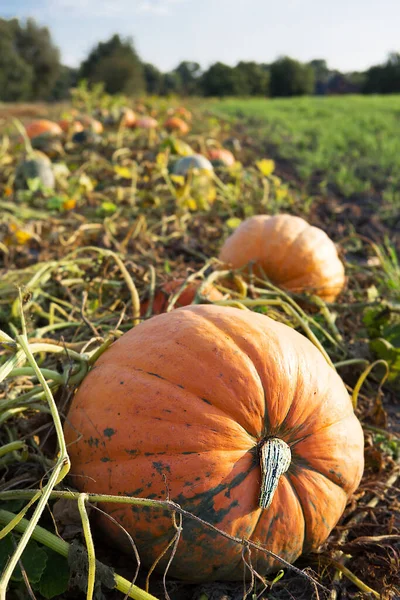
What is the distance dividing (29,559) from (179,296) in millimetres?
1205

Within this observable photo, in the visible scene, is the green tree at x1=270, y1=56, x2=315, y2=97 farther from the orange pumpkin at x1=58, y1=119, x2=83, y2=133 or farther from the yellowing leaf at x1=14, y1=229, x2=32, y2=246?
the yellowing leaf at x1=14, y1=229, x2=32, y2=246

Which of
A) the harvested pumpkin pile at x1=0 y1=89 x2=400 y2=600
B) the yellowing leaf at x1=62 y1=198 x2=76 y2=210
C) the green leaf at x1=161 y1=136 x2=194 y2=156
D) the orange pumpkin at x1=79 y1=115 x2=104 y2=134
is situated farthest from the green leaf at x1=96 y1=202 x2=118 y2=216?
the orange pumpkin at x1=79 y1=115 x2=104 y2=134

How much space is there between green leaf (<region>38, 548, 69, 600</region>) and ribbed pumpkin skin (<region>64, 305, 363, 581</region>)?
131mm

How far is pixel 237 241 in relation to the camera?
9.54 ft

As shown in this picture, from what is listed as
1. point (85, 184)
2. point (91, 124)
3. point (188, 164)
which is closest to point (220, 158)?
point (188, 164)

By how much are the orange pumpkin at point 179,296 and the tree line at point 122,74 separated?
97.0ft

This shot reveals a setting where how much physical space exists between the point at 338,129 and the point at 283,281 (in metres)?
9.21

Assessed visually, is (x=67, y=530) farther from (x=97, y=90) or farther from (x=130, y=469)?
(x=97, y=90)

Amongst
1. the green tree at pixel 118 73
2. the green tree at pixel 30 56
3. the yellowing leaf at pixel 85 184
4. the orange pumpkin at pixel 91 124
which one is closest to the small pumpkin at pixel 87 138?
the orange pumpkin at pixel 91 124

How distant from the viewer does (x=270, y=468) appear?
130cm

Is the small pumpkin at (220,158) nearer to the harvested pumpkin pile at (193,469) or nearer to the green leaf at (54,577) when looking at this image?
the harvested pumpkin pile at (193,469)

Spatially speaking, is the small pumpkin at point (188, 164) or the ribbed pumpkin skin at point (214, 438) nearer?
the ribbed pumpkin skin at point (214, 438)

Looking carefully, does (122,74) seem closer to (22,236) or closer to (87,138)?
(87,138)

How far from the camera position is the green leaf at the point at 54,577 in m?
1.30
